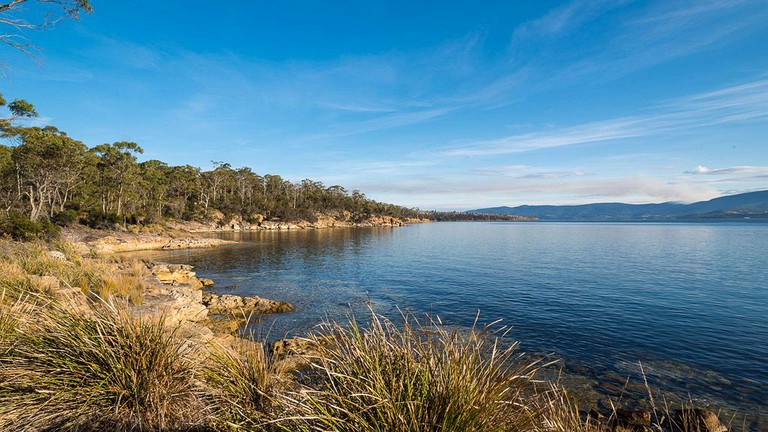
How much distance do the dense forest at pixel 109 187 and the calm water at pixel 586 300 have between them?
60.2ft

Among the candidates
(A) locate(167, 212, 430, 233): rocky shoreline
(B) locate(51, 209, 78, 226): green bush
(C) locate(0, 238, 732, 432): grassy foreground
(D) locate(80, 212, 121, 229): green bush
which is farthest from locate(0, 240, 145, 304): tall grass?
(A) locate(167, 212, 430, 233): rocky shoreline

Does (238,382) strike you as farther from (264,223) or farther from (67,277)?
(264,223)

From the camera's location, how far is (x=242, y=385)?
4184 mm

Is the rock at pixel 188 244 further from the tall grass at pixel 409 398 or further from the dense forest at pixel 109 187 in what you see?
the tall grass at pixel 409 398

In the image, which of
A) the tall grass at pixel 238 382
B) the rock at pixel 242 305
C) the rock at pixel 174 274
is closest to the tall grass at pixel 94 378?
the tall grass at pixel 238 382

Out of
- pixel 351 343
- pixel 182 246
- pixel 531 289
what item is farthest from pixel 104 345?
pixel 182 246

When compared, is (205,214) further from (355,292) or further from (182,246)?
(355,292)

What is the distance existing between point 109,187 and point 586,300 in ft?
231

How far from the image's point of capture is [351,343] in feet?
12.5

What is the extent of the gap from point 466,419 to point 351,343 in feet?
4.65

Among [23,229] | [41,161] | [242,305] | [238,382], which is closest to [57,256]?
[242,305]

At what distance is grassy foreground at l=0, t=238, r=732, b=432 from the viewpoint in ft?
10.0

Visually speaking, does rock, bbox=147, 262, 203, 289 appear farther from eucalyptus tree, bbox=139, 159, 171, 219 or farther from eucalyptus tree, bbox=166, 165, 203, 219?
eucalyptus tree, bbox=166, 165, 203, 219

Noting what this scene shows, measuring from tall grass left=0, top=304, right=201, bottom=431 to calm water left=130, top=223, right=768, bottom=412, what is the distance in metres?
3.17
